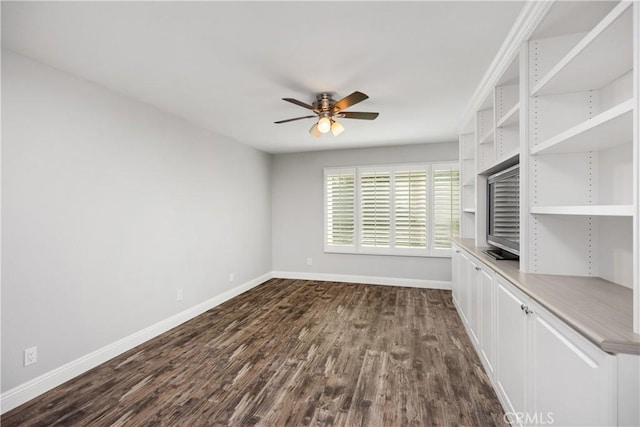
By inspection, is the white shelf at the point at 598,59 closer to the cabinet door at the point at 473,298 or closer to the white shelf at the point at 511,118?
the white shelf at the point at 511,118

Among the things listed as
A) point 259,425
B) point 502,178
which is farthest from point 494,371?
point 259,425

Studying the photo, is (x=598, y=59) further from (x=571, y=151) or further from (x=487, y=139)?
(x=487, y=139)

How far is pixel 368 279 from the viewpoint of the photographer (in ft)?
18.4

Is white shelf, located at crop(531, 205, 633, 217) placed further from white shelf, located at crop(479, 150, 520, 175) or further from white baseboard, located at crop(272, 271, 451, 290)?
white baseboard, located at crop(272, 271, 451, 290)

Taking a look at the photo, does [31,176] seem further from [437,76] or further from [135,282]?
[437,76]

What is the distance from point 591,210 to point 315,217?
4763 mm

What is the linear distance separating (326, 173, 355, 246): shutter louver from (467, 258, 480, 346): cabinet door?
2765mm

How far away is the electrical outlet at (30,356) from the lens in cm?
221

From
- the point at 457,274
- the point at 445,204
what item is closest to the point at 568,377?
the point at 457,274

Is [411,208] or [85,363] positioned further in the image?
[411,208]

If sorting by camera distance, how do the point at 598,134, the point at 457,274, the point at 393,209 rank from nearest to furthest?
1. the point at 598,134
2. the point at 457,274
3. the point at 393,209

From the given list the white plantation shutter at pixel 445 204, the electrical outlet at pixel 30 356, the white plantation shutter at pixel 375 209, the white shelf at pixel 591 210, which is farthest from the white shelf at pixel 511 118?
the electrical outlet at pixel 30 356

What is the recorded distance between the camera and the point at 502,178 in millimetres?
2617

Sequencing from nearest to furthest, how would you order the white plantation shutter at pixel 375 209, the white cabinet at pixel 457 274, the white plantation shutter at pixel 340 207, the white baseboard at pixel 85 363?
the white baseboard at pixel 85 363, the white cabinet at pixel 457 274, the white plantation shutter at pixel 375 209, the white plantation shutter at pixel 340 207
